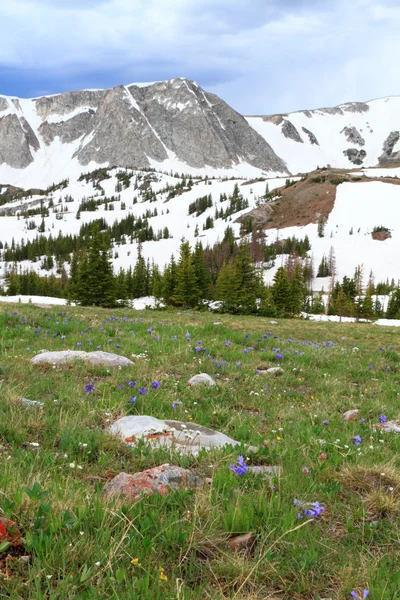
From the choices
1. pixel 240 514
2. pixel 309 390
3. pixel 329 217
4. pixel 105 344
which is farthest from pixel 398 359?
pixel 329 217

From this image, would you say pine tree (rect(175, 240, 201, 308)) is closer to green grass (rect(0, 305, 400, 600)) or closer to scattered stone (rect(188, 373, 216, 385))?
scattered stone (rect(188, 373, 216, 385))

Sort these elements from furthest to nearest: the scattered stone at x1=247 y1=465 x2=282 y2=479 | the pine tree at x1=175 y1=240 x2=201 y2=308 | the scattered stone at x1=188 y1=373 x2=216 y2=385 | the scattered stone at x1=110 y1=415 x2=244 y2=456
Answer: the pine tree at x1=175 y1=240 x2=201 y2=308 → the scattered stone at x1=188 y1=373 x2=216 y2=385 → the scattered stone at x1=110 y1=415 x2=244 y2=456 → the scattered stone at x1=247 y1=465 x2=282 y2=479

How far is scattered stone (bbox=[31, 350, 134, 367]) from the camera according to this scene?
752cm

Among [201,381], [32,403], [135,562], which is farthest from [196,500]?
[201,381]

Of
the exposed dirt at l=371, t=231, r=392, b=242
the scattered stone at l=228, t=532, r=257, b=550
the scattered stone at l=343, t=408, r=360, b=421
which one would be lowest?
the scattered stone at l=343, t=408, r=360, b=421

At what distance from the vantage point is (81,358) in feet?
25.3

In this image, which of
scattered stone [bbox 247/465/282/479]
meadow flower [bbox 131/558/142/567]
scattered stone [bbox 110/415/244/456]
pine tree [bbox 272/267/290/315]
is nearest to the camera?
meadow flower [bbox 131/558/142/567]

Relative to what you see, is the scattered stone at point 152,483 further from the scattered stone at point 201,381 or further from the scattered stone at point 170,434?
the scattered stone at point 201,381

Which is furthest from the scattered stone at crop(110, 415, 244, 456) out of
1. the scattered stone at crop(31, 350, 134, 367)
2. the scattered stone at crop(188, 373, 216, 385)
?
the scattered stone at crop(31, 350, 134, 367)

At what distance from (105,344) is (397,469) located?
7553 mm

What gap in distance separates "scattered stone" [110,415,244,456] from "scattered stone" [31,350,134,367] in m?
3.09

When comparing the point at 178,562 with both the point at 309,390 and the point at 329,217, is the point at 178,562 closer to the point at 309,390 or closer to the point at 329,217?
the point at 309,390

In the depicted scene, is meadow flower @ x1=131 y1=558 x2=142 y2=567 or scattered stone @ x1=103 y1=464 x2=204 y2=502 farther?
scattered stone @ x1=103 y1=464 x2=204 y2=502

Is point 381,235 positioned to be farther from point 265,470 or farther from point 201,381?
point 265,470
